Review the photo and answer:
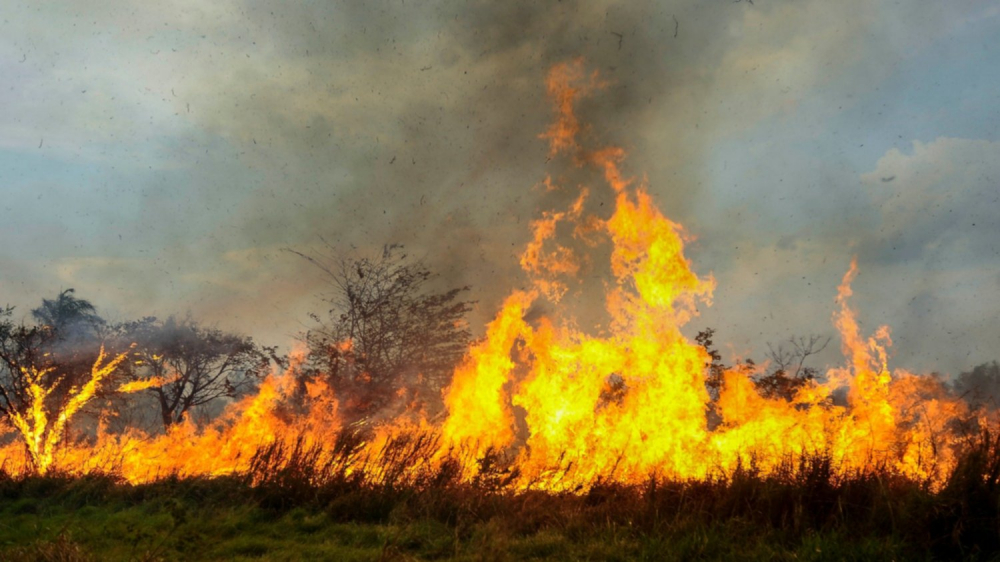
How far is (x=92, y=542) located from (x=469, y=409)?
9490mm

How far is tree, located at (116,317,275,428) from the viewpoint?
29.7m

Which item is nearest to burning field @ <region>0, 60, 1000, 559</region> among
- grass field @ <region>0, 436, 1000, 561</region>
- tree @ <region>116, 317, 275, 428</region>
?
grass field @ <region>0, 436, 1000, 561</region>

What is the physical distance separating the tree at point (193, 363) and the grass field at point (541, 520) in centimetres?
2022

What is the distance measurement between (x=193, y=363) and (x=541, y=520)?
2685 centimetres

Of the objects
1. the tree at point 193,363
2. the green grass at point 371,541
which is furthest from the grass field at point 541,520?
the tree at point 193,363

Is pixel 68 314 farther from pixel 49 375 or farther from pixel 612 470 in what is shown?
pixel 612 470

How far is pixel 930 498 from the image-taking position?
6.59 meters

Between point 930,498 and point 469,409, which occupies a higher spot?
point 469,409

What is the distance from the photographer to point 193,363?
30.2m

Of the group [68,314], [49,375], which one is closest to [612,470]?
[49,375]

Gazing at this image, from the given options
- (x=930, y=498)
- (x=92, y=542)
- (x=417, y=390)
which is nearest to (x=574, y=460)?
(x=930, y=498)

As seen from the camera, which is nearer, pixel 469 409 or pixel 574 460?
pixel 574 460

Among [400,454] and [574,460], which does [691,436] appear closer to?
[574,460]

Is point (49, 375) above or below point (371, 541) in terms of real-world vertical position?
above
